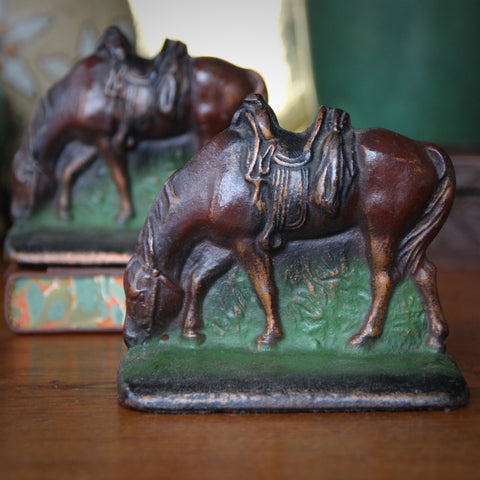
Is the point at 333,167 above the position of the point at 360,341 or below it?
above

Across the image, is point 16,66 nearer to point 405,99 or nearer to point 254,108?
point 405,99

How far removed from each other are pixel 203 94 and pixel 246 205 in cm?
44

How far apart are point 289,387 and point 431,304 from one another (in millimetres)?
183

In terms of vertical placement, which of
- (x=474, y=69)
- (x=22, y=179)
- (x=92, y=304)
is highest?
(x=474, y=69)

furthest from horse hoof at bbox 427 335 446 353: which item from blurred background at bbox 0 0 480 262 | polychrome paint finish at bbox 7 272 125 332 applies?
blurred background at bbox 0 0 480 262

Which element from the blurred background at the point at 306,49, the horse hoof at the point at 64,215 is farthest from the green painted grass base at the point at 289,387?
the blurred background at the point at 306,49

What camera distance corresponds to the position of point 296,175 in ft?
2.61

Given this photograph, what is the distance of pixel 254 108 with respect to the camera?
0.82 metres

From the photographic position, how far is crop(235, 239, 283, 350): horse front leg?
813mm

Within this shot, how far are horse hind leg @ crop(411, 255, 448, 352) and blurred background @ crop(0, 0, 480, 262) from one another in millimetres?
1112

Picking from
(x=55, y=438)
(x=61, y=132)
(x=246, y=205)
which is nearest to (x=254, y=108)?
(x=246, y=205)

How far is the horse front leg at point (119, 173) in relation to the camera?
1.20 metres

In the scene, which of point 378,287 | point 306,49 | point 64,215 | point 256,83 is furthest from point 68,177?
point 306,49

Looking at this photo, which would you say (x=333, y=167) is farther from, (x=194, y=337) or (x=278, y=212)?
(x=194, y=337)
